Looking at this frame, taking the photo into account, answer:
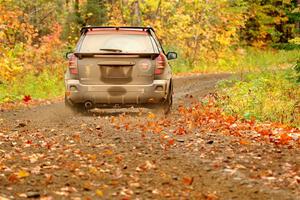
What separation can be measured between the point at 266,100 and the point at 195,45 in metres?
17.8

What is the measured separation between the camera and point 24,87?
21.3 meters

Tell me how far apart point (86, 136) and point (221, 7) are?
26.2 m

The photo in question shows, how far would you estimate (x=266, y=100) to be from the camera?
46.7ft

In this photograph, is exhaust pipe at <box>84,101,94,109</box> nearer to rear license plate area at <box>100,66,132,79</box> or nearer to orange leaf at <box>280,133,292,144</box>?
rear license plate area at <box>100,66,132,79</box>

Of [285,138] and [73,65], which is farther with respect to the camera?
[73,65]

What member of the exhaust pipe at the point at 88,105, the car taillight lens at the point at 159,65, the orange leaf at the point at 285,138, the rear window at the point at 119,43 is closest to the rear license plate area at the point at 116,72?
the rear window at the point at 119,43

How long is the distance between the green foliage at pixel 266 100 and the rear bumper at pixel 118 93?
6.69 ft

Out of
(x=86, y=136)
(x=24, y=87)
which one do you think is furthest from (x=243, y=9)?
(x=86, y=136)

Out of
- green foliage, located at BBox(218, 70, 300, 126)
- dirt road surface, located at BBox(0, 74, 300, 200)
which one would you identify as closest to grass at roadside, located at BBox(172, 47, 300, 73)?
green foliage, located at BBox(218, 70, 300, 126)

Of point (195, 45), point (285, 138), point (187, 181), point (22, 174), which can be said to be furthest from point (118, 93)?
point (195, 45)

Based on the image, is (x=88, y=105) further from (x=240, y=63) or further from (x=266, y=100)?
(x=240, y=63)

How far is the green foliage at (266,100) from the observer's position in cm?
1313

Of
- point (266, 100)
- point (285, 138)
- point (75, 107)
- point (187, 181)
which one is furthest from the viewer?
point (266, 100)

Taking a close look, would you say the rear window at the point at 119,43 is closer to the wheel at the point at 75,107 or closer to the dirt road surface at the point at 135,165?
the wheel at the point at 75,107
